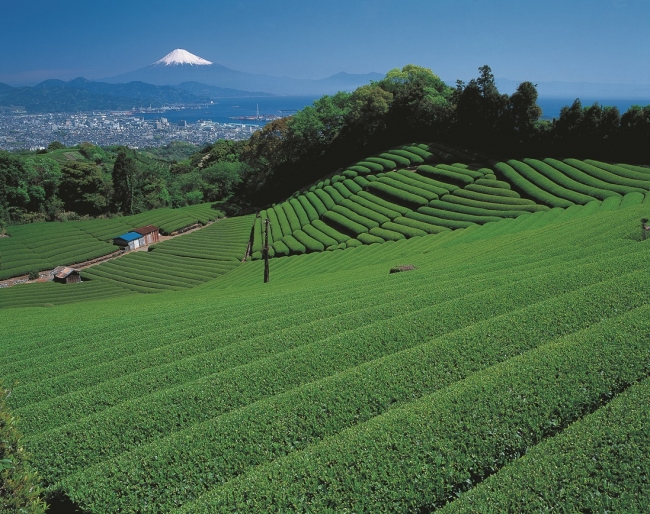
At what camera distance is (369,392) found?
9.92m

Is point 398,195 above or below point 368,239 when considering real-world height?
above

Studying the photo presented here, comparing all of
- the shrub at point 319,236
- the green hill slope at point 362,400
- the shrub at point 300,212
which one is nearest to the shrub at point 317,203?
the shrub at point 300,212

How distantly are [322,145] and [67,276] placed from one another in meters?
43.2

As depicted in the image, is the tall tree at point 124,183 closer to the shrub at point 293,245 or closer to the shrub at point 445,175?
the shrub at point 293,245

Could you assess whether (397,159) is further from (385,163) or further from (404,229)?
(404,229)

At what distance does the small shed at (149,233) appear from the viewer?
5350 centimetres

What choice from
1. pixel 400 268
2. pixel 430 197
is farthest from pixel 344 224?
pixel 400 268

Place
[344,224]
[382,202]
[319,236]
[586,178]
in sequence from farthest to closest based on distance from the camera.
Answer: [382,202] < [344,224] < [319,236] < [586,178]

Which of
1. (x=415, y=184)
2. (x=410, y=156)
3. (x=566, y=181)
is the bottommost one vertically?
(x=415, y=184)

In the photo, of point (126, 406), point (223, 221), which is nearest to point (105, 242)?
point (223, 221)

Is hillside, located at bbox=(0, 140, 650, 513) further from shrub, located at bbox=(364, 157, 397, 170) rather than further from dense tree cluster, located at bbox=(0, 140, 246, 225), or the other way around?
dense tree cluster, located at bbox=(0, 140, 246, 225)

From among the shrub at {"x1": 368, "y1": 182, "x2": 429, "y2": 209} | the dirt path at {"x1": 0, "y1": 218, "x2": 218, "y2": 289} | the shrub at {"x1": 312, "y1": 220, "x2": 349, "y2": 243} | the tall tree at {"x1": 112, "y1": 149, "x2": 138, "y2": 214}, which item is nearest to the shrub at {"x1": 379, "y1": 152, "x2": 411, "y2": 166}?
the shrub at {"x1": 368, "y1": 182, "x2": 429, "y2": 209}

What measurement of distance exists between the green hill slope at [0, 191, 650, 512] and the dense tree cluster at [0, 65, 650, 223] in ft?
126

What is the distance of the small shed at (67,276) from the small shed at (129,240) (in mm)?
9783
